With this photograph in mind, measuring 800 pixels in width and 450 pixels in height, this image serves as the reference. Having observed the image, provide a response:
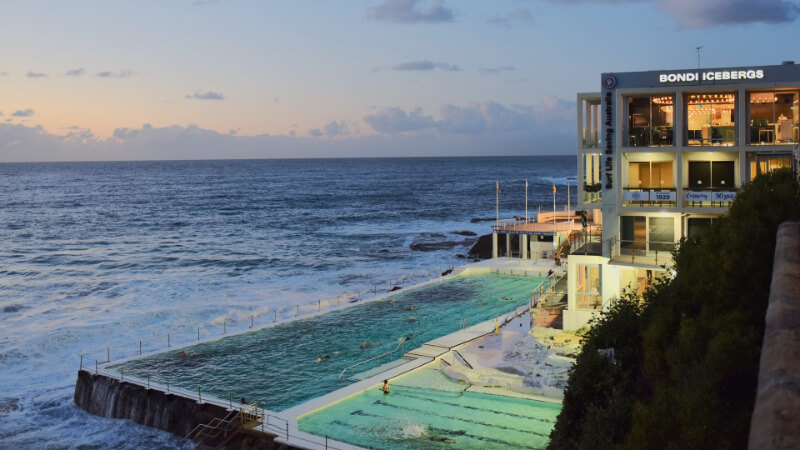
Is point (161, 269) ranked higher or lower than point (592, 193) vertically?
lower

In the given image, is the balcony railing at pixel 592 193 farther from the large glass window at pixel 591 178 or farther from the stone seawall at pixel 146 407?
the stone seawall at pixel 146 407

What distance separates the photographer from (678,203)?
29109mm

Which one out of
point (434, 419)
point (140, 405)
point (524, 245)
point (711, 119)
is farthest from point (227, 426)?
point (524, 245)

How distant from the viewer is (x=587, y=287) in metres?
30.7

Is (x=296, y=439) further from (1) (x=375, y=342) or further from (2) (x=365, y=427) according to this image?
(1) (x=375, y=342)

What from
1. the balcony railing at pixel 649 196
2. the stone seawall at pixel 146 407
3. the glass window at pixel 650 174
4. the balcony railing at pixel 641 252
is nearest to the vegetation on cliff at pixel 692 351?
the stone seawall at pixel 146 407

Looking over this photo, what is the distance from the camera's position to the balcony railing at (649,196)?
95.8 ft

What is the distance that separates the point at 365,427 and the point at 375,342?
11246 mm

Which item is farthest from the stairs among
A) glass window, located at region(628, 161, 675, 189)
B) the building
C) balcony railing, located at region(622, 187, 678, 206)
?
glass window, located at region(628, 161, 675, 189)

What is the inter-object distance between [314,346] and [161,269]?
3920 cm

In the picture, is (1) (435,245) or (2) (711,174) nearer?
(2) (711,174)

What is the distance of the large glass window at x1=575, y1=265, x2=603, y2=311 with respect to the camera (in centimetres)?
3031

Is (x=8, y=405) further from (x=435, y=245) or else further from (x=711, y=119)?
(x=435, y=245)

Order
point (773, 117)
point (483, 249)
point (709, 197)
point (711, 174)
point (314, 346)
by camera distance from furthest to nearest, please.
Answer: point (483, 249)
point (314, 346)
point (711, 174)
point (709, 197)
point (773, 117)
